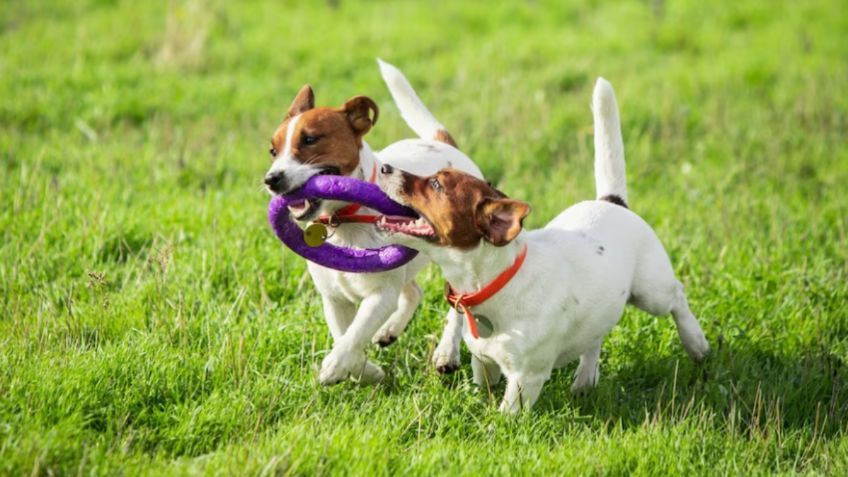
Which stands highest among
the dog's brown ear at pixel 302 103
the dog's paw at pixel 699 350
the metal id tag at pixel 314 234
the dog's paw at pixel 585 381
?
the dog's brown ear at pixel 302 103

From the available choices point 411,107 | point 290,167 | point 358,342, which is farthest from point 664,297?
point 290,167

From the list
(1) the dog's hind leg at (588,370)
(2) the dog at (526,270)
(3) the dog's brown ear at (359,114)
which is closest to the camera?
(2) the dog at (526,270)

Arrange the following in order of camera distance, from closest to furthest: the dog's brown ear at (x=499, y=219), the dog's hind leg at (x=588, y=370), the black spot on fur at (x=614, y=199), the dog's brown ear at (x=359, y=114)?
the dog's brown ear at (x=499, y=219) → the dog's brown ear at (x=359, y=114) → the dog's hind leg at (x=588, y=370) → the black spot on fur at (x=614, y=199)

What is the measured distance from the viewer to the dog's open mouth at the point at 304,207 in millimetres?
4820

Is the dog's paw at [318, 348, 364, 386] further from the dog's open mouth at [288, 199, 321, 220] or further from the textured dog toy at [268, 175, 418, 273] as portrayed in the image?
the dog's open mouth at [288, 199, 321, 220]

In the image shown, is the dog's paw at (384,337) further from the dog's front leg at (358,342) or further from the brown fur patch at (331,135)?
the brown fur patch at (331,135)

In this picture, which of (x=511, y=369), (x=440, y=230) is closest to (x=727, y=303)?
(x=511, y=369)

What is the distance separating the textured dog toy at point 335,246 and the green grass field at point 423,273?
Result: 0.57 m

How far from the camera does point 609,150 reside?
5570 mm

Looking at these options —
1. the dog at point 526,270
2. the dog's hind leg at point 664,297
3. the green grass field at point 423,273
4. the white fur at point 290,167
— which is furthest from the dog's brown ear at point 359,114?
the dog's hind leg at point 664,297

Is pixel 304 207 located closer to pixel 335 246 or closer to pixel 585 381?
pixel 335 246

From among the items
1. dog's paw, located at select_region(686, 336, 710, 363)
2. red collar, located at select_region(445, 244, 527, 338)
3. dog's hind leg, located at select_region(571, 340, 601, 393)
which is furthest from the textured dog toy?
dog's paw, located at select_region(686, 336, 710, 363)

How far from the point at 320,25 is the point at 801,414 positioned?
881 cm

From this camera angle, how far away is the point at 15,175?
24.2 ft
